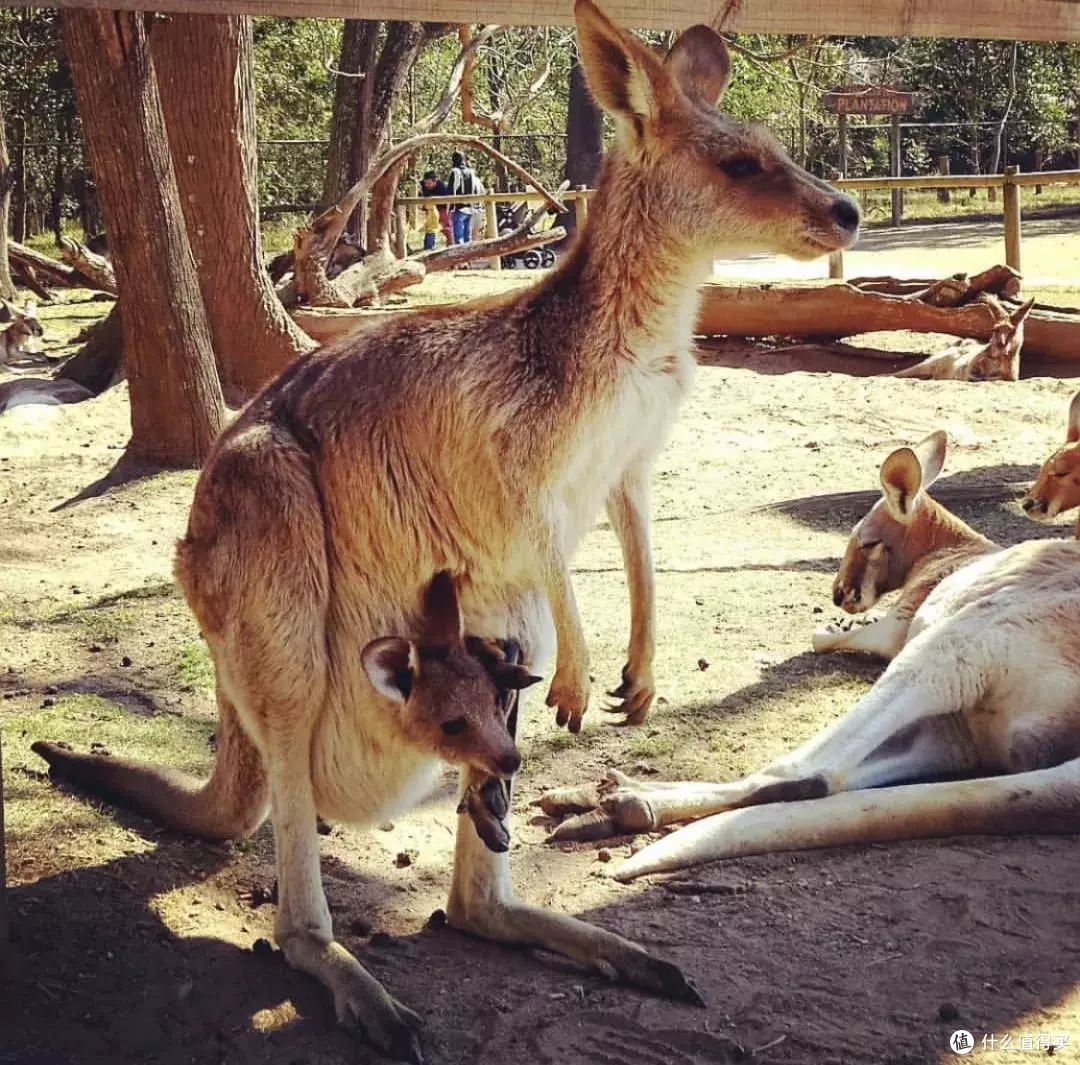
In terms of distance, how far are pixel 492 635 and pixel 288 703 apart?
0.49m

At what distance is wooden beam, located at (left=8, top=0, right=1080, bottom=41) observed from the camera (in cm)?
329

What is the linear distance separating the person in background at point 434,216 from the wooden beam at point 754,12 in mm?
16374

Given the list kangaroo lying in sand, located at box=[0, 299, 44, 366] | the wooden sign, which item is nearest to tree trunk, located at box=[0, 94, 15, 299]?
kangaroo lying in sand, located at box=[0, 299, 44, 366]

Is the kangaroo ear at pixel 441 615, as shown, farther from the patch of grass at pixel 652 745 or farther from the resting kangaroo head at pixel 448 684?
the patch of grass at pixel 652 745

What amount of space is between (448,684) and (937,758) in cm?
176

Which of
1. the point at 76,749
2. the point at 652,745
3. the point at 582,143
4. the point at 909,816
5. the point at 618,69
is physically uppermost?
the point at 618,69

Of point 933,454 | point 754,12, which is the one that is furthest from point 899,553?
point 754,12

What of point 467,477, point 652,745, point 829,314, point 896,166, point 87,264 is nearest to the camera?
point 467,477

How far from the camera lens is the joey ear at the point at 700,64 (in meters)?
3.29

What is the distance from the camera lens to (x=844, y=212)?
10.5 feet

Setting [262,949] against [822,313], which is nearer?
[262,949]

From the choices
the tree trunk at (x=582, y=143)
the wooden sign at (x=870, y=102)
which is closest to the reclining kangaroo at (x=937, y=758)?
the wooden sign at (x=870, y=102)

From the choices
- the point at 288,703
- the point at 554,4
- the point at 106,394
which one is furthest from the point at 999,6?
the point at 106,394

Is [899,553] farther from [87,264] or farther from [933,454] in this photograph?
[87,264]
